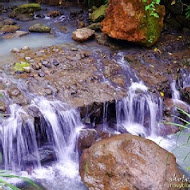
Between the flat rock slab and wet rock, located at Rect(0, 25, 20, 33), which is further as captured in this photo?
wet rock, located at Rect(0, 25, 20, 33)

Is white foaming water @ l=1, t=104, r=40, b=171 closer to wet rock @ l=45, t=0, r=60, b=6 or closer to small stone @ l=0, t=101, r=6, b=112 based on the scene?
small stone @ l=0, t=101, r=6, b=112

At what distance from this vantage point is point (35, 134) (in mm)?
4488

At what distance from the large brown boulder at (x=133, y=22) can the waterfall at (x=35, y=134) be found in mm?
2813

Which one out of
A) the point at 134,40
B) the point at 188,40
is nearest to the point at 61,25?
the point at 134,40

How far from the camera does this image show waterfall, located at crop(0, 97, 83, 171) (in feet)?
14.2

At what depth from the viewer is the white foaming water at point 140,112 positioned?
5.33 metres

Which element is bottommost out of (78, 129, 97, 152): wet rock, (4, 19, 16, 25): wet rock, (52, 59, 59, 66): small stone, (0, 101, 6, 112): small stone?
(78, 129, 97, 152): wet rock

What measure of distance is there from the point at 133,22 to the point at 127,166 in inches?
156

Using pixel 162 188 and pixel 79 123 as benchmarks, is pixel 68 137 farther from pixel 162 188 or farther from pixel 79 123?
pixel 162 188

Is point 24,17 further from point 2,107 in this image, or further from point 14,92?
point 2,107

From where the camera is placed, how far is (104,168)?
3760 mm

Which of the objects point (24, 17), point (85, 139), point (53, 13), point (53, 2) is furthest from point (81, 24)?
point (85, 139)

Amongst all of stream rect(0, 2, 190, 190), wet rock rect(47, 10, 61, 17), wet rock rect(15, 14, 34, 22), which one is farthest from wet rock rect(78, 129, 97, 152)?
wet rock rect(47, 10, 61, 17)

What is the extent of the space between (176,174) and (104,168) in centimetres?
102
